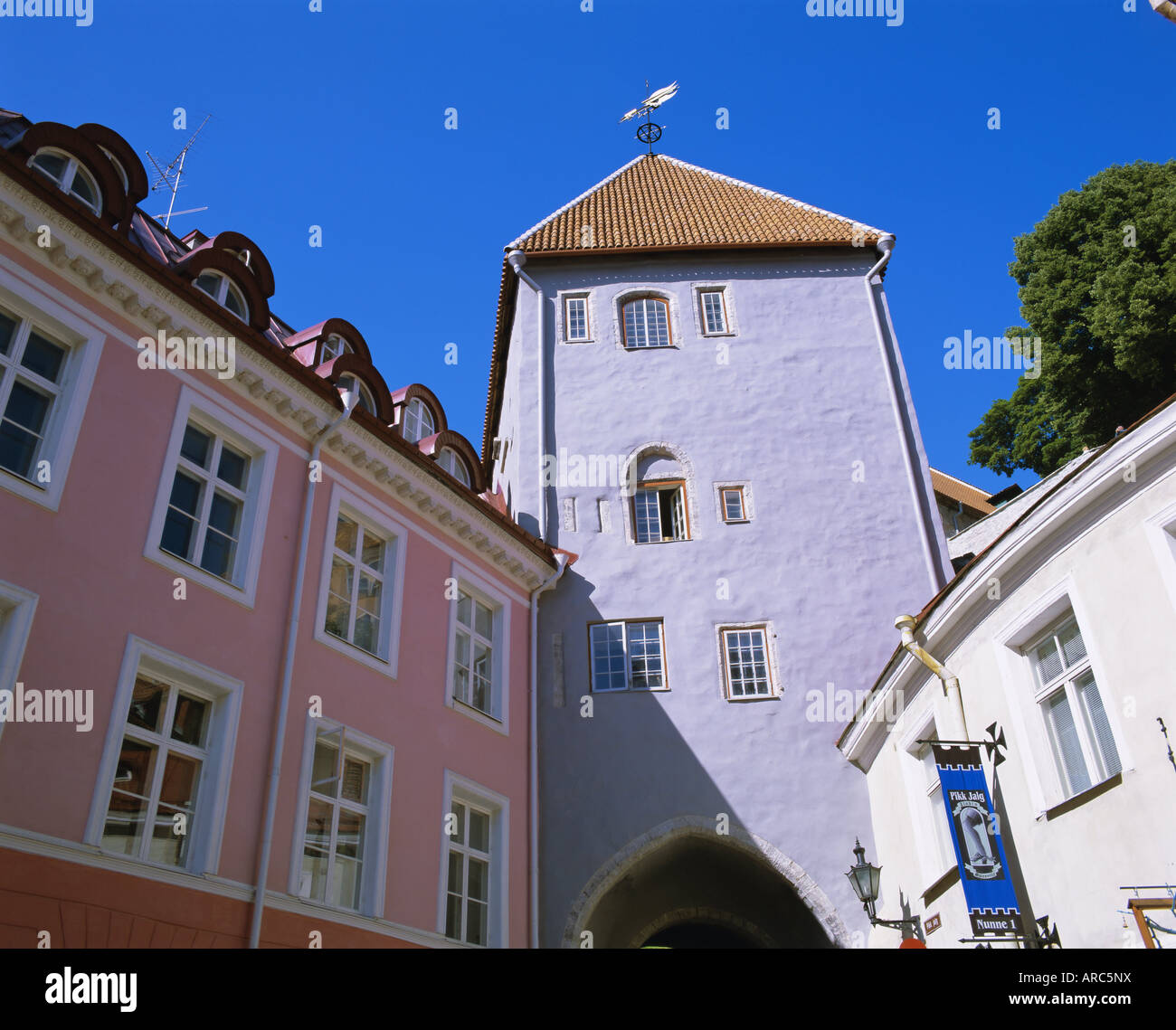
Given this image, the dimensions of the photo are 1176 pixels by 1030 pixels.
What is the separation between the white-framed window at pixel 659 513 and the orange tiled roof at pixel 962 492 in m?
13.8

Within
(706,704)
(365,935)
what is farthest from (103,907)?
(706,704)

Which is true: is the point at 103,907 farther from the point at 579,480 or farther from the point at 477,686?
the point at 579,480

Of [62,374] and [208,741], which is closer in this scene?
[62,374]

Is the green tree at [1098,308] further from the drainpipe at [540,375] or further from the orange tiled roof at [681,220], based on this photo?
the drainpipe at [540,375]

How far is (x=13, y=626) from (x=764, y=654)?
36.1 feet

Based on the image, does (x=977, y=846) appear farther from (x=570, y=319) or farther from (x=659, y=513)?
(x=570, y=319)

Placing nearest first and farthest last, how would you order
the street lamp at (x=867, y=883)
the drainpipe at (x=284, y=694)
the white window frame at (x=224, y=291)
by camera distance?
the drainpipe at (x=284, y=694) → the white window frame at (x=224, y=291) → the street lamp at (x=867, y=883)

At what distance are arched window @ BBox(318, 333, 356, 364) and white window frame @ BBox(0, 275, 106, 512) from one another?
458 centimetres

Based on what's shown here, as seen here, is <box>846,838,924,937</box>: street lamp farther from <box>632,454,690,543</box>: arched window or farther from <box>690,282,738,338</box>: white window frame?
<box>690,282,738,338</box>: white window frame

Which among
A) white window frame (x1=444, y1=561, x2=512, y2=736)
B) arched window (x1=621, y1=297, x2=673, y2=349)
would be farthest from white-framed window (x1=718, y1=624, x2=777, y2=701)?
arched window (x1=621, y1=297, x2=673, y2=349)

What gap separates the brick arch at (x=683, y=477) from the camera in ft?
59.6

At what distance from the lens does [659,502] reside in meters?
18.8

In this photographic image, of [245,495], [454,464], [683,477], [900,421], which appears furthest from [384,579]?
[900,421]

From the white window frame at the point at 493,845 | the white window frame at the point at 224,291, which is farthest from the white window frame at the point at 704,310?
the white window frame at the point at 493,845
